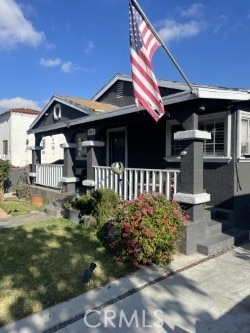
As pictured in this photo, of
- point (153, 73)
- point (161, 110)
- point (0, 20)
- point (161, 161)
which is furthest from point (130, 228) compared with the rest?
point (0, 20)

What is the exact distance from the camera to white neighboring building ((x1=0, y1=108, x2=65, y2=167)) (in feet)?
61.1

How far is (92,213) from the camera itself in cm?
715

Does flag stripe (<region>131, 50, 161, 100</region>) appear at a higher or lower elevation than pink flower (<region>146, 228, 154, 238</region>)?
higher

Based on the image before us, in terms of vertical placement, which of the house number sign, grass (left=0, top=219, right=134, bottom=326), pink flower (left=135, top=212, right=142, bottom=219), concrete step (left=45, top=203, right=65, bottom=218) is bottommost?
grass (left=0, top=219, right=134, bottom=326)

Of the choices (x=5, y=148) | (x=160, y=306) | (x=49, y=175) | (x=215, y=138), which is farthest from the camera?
(x=5, y=148)

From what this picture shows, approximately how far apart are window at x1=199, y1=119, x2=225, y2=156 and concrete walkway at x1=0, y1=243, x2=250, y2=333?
3160mm

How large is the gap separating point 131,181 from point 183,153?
1.92 m

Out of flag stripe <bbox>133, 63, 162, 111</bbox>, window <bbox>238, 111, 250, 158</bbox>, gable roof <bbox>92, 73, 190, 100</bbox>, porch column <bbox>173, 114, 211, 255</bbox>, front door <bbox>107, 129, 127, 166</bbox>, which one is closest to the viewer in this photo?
flag stripe <bbox>133, 63, 162, 111</bbox>

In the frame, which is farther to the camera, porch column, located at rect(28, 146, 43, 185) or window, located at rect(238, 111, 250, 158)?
porch column, located at rect(28, 146, 43, 185)

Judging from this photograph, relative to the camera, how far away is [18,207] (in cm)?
968

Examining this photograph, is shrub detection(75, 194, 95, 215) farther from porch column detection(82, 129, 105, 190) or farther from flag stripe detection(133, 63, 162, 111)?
flag stripe detection(133, 63, 162, 111)

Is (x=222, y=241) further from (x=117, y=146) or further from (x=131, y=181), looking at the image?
(x=117, y=146)

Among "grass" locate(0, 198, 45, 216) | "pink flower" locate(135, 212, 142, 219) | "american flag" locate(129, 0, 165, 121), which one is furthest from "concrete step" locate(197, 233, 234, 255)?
"grass" locate(0, 198, 45, 216)

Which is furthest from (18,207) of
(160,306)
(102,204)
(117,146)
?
(160,306)
